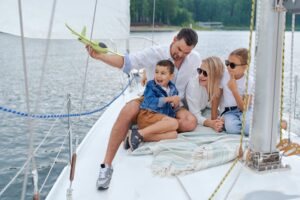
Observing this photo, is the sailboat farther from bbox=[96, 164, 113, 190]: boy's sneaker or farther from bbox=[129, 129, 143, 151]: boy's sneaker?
bbox=[129, 129, 143, 151]: boy's sneaker

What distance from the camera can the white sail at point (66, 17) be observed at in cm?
197

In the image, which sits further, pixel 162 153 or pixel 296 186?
pixel 162 153

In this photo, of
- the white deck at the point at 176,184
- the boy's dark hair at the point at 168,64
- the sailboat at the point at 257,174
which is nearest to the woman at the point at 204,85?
the boy's dark hair at the point at 168,64

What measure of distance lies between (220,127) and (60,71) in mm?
10971

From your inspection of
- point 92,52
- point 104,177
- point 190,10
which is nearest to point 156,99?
point 92,52

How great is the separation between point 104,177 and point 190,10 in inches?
566

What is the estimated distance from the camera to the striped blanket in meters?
2.17

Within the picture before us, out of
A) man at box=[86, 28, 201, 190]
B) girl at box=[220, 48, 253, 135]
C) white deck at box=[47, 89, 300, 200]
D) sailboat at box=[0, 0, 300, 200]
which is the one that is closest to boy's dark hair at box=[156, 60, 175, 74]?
man at box=[86, 28, 201, 190]

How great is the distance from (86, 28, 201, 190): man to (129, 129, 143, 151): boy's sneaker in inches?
2.1

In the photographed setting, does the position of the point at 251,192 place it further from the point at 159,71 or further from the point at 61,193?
the point at 159,71

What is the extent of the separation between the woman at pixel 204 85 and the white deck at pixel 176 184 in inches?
27.0

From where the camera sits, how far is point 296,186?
74.0 inches

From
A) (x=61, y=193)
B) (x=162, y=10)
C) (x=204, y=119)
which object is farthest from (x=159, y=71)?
(x=162, y=10)

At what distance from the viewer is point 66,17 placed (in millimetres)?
2551
